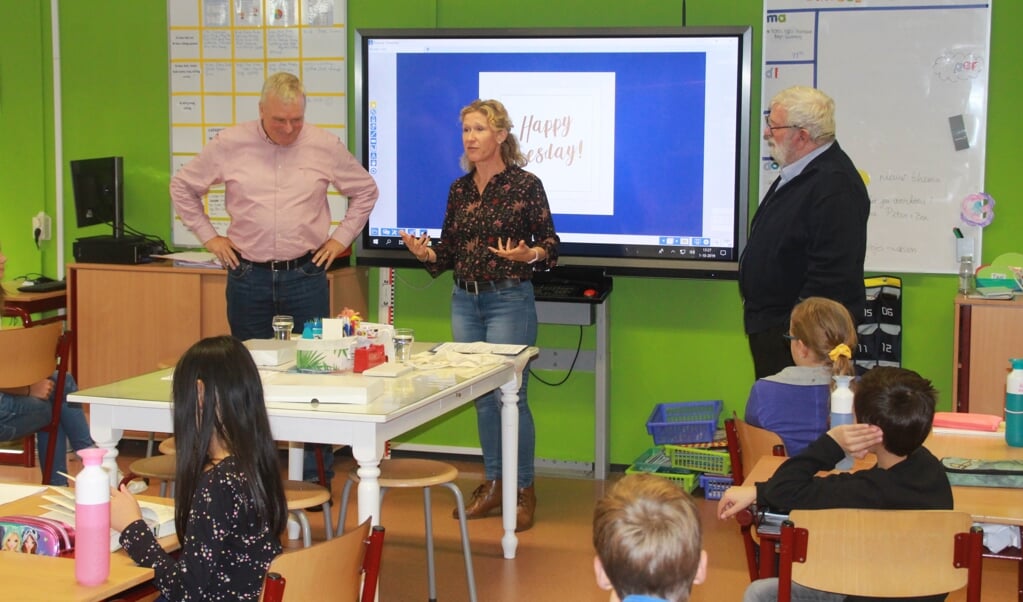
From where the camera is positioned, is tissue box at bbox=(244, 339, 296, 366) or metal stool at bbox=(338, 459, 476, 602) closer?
metal stool at bbox=(338, 459, 476, 602)

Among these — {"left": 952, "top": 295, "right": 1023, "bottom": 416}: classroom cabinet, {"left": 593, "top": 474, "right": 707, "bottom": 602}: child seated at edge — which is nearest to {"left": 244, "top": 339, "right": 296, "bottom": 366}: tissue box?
{"left": 593, "top": 474, "right": 707, "bottom": 602}: child seated at edge

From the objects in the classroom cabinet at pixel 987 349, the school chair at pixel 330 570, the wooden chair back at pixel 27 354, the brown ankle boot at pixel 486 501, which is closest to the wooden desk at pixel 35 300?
the wooden chair back at pixel 27 354

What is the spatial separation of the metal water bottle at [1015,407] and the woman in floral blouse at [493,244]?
1758 millimetres

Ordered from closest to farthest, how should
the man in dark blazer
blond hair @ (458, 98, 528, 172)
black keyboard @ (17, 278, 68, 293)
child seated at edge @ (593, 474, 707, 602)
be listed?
child seated at edge @ (593, 474, 707, 602)
the man in dark blazer
blond hair @ (458, 98, 528, 172)
black keyboard @ (17, 278, 68, 293)

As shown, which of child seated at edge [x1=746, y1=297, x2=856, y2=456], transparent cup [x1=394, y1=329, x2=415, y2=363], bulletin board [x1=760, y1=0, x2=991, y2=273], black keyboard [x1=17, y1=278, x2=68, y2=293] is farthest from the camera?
black keyboard [x1=17, y1=278, x2=68, y2=293]

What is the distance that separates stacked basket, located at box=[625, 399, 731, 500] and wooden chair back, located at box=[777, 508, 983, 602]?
2.53 meters

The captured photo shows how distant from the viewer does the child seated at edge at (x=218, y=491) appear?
2121 mm

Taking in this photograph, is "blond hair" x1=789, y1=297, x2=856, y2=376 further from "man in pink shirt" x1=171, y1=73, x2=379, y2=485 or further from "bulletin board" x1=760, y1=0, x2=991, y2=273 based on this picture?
"man in pink shirt" x1=171, y1=73, x2=379, y2=485

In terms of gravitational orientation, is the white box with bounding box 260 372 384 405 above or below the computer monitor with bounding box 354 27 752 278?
below

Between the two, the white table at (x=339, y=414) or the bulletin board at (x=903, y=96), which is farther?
the bulletin board at (x=903, y=96)

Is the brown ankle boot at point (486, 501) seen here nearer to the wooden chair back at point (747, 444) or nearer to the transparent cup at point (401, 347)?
the transparent cup at point (401, 347)

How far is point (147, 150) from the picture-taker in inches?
229

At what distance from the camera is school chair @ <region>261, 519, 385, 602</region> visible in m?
1.94

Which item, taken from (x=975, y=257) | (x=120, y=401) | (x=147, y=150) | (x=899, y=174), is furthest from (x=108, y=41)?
(x=975, y=257)
